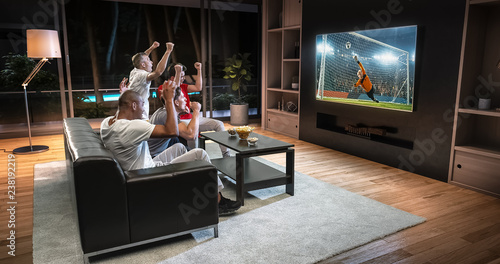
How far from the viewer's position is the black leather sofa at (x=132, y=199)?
6.99ft

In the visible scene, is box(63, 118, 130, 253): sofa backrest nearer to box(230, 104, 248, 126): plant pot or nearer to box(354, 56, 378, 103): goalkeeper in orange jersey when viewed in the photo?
box(354, 56, 378, 103): goalkeeper in orange jersey

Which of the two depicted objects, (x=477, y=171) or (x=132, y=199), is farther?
(x=477, y=171)

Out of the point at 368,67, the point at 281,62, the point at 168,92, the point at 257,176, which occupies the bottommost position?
the point at 257,176

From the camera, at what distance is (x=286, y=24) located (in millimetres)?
6316

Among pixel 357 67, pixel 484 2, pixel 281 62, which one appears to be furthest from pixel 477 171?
pixel 281 62

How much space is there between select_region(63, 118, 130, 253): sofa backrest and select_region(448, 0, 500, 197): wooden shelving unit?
325 centimetres

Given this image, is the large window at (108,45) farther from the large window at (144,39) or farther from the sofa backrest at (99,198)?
the sofa backrest at (99,198)

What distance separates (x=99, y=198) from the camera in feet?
7.07

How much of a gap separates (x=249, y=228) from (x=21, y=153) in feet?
12.9

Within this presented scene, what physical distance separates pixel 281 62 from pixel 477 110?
12.5ft

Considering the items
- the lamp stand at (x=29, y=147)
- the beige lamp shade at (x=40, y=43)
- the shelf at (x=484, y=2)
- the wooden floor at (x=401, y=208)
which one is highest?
the shelf at (x=484, y=2)

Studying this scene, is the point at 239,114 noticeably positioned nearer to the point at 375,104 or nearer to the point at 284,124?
the point at 284,124

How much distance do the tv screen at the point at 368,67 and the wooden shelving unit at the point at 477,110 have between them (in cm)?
57

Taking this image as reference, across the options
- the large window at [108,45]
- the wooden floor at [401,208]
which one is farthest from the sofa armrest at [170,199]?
the large window at [108,45]
